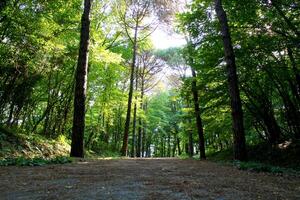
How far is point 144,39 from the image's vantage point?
2044cm

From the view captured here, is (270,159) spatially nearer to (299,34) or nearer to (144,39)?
(299,34)

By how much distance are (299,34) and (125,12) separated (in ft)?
43.7

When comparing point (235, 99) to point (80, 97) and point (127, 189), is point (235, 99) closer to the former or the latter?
point (80, 97)

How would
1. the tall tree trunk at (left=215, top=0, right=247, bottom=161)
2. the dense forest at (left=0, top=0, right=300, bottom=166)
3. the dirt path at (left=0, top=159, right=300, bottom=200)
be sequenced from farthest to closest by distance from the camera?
1. the dense forest at (left=0, top=0, right=300, bottom=166)
2. the tall tree trunk at (left=215, top=0, right=247, bottom=161)
3. the dirt path at (left=0, top=159, right=300, bottom=200)

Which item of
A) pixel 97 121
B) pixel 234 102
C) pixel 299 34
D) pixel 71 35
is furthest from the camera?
pixel 97 121

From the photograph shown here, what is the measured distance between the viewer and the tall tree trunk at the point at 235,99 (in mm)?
8352

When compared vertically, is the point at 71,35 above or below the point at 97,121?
above

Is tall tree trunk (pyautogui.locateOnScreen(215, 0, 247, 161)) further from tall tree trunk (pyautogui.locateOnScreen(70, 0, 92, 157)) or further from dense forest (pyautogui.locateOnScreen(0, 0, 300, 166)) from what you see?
tall tree trunk (pyautogui.locateOnScreen(70, 0, 92, 157))

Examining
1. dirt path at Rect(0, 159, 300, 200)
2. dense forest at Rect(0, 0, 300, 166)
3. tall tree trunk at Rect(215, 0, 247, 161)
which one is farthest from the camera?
dense forest at Rect(0, 0, 300, 166)

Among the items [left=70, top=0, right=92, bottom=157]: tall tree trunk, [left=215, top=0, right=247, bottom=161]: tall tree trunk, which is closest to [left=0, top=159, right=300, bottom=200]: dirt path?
[left=215, top=0, right=247, bottom=161]: tall tree trunk

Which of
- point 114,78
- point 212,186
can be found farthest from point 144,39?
point 212,186

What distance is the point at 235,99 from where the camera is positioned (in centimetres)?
863

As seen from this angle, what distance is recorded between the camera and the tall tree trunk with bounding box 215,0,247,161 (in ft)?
27.4

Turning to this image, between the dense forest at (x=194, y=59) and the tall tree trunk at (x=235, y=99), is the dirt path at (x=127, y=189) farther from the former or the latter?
the dense forest at (x=194, y=59)
